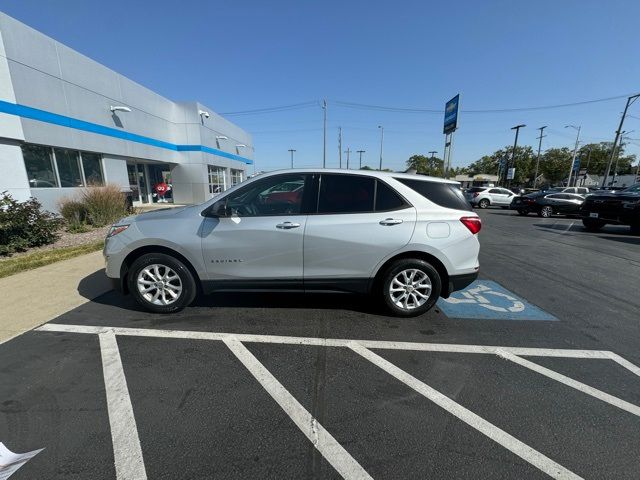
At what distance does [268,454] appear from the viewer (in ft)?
6.35

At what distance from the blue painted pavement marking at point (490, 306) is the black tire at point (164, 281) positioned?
3.34 metres

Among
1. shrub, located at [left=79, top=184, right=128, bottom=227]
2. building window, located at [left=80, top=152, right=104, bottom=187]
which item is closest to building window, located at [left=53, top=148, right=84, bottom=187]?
building window, located at [left=80, top=152, right=104, bottom=187]

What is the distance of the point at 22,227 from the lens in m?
7.09

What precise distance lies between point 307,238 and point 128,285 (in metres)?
2.35

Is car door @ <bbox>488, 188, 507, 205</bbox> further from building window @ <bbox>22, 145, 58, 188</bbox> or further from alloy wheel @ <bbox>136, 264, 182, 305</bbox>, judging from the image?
building window @ <bbox>22, 145, 58, 188</bbox>

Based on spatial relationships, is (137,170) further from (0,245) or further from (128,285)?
(128,285)

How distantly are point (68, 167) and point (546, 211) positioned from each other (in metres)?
23.3

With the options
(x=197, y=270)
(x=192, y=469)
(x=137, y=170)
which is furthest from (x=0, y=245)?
(x=137, y=170)

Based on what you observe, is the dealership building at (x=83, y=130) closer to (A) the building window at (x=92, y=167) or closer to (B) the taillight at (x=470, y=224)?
(A) the building window at (x=92, y=167)

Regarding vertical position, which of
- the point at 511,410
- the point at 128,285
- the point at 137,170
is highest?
the point at 137,170

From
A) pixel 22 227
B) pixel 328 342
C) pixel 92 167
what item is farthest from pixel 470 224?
pixel 92 167

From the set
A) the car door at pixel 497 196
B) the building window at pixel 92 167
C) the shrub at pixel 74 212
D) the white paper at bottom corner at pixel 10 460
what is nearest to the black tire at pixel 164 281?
the white paper at bottom corner at pixel 10 460

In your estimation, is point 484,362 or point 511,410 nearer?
point 511,410

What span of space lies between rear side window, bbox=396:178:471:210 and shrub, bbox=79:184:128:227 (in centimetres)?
1040
